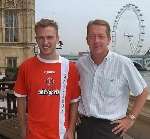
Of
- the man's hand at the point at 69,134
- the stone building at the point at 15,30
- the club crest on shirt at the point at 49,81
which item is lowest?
the stone building at the point at 15,30

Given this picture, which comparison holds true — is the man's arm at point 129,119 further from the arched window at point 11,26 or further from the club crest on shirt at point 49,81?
the arched window at point 11,26

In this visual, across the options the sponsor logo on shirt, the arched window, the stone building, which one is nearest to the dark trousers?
the sponsor logo on shirt

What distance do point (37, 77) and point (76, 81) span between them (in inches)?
9.7

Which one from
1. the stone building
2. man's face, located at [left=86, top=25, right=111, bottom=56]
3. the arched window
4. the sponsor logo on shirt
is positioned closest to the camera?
the sponsor logo on shirt

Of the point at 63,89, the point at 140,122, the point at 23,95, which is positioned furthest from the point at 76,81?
the point at 140,122

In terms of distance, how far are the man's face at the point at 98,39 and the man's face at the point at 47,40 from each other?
23 cm

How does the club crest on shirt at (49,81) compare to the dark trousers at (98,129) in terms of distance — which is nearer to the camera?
the club crest on shirt at (49,81)

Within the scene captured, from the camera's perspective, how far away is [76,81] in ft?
9.43

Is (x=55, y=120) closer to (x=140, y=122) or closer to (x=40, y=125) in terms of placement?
(x=40, y=125)

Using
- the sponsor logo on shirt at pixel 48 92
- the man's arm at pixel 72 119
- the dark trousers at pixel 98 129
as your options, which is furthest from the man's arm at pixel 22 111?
the dark trousers at pixel 98 129

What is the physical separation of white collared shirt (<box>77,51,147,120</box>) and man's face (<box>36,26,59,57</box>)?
0.32m

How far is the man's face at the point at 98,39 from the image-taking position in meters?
2.86

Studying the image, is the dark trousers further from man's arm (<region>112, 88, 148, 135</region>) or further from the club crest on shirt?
the club crest on shirt

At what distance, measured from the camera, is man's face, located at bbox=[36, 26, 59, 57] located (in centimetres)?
277
